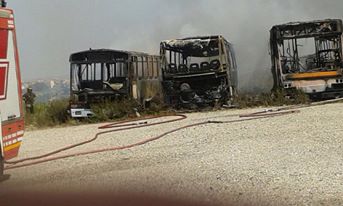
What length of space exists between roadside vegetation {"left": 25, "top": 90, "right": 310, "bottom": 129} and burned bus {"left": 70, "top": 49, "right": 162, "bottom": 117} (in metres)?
0.28

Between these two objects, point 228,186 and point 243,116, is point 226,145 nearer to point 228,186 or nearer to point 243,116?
point 228,186

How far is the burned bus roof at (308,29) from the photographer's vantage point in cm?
1831

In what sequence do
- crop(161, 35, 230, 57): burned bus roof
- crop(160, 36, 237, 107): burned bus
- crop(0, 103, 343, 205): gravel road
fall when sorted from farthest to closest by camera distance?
1. crop(161, 35, 230, 57): burned bus roof
2. crop(160, 36, 237, 107): burned bus
3. crop(0, 103, 343, 205): gravel road

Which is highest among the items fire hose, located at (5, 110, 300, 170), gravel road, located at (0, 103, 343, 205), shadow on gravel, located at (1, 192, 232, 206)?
fire hose, located at (5, 110, 300, 170)

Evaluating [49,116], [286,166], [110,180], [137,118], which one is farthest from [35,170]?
[49,116]

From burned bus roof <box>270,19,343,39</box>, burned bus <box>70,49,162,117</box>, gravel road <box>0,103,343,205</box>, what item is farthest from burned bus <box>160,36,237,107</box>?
gravel road <box>0,103,343,205</box>

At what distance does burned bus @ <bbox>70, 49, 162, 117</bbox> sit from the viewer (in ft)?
59.3

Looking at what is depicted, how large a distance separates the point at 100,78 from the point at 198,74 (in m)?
3.43

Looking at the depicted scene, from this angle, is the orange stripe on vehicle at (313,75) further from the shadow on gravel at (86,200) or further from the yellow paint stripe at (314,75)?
the shadow on gravel at (86,200)

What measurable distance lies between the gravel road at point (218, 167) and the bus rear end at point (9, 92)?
0.58 metres

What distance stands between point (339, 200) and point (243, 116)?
29.3 feet

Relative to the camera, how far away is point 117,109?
59.1 feet

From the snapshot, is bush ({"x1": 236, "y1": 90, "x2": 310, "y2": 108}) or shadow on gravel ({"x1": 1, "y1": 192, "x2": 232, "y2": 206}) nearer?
shadow on gravel ({"x1": 1, "y1": 192, "x2": 232, "y2": 206})

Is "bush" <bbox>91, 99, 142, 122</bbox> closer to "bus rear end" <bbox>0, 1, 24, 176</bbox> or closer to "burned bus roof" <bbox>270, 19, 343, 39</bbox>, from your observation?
"burned bus roof" <bbox>270, 19, 343, 39</bbox>
